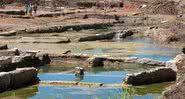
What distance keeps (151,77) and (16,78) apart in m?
4.50

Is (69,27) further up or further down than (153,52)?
further up

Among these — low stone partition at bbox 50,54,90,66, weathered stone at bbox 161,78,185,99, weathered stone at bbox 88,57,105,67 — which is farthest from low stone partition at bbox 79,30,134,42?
weathered stone at bbox 161,78,185,99

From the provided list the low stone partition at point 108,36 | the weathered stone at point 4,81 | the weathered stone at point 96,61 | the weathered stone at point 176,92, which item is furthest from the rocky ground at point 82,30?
the weathered stone at point 176,92

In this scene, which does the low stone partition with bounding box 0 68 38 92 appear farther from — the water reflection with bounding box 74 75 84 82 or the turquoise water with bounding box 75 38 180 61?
the turquoise water with bounding box 75 38 180 61

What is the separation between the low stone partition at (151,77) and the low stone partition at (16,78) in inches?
121

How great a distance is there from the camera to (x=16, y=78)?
611 inches

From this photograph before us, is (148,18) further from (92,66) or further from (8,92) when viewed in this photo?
(8,92)

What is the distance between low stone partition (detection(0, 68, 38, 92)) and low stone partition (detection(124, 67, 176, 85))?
121 inches

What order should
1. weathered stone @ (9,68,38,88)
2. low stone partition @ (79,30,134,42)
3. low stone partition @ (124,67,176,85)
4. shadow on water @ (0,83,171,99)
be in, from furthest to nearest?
low stone partition @ (79,30,134,42)
low stone partition @ (124,67,176,85)
weathered stone @ (9,68,38,88)
shadow on water @ (0,83,171,99)

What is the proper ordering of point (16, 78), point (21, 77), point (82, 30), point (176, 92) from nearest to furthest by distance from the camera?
point (176, 92), point (16, 78), point (21, 77), point (82, 30)

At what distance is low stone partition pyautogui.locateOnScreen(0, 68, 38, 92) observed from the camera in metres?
14.9

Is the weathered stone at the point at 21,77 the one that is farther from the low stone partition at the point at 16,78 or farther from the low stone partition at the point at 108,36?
the low stone partition at the point at 108,36

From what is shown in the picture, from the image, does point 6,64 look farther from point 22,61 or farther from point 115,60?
point 115,60

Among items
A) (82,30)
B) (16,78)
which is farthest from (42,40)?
(16,78)
